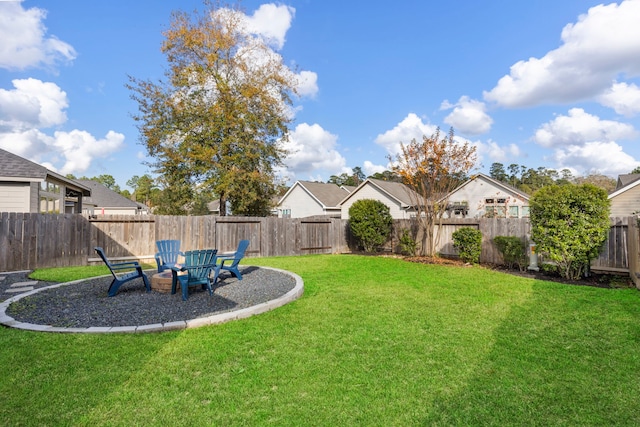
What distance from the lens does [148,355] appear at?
345cm

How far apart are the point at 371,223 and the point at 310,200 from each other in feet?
61.6

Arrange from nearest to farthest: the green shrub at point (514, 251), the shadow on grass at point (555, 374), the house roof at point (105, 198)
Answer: the shadow on grass at point (555, 374) → the green shrub at point (514, 251) → the house roof at point (105, 198)

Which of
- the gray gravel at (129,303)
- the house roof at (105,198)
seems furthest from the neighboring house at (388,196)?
the house roof at (105,198)

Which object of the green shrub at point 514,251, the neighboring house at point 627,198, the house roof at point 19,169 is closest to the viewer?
the green shrub at point 514,251

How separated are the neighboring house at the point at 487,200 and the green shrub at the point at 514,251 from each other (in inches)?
578

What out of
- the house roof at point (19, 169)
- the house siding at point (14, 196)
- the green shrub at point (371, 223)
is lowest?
the green shrub at point (371, 223)

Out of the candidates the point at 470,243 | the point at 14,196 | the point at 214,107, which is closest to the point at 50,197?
the point at 14,196

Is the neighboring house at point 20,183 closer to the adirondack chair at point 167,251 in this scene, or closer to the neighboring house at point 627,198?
the adirondack chair at point 167,251

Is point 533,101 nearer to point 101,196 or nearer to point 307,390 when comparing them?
point 307,390

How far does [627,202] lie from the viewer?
17.6 metres

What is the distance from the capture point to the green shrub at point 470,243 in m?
10.6

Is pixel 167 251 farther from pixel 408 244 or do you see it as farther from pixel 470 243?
pixel 470 243

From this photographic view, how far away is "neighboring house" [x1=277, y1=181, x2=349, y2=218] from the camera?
→ 31719 mm

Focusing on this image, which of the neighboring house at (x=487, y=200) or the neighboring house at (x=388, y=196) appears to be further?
the neighboring house at (x=388, y=196)
